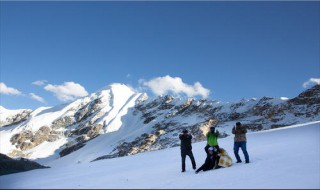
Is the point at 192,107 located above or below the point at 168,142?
above

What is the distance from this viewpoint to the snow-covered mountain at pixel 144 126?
96000mm

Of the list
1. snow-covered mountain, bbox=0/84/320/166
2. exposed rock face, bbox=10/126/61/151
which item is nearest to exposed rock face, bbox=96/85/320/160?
snow-covered mountain, bbox=0/84/320/166

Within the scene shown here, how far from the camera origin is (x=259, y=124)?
313ft

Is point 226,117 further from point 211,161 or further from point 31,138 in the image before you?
point 31,138

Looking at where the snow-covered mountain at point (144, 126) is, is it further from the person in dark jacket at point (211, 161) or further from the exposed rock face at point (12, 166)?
the person in dark jacket at point (211, 161)

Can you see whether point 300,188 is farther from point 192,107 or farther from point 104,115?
point 104,115

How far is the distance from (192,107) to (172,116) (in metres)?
9.34

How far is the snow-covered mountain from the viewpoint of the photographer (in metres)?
96.0

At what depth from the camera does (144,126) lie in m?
141

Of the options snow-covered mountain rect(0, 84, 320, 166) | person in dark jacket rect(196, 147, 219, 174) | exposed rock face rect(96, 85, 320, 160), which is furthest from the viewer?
snow-covered mountain rect(0, 84, 320, 166)

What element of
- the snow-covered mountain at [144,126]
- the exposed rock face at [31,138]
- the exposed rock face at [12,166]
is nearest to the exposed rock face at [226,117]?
the snow-covered mountain at [144,126]

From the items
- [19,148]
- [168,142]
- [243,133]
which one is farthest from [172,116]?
[243,133]

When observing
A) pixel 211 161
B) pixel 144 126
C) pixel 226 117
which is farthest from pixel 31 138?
pixel 211 161

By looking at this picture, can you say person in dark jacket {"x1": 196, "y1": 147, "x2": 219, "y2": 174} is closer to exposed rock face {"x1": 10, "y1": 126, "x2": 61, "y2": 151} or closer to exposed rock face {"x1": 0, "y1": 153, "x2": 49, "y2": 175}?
exposed rock face {"x1": 0, "y1": 153, "x2": 49, "y2": 175}
